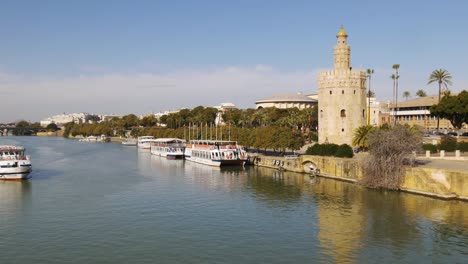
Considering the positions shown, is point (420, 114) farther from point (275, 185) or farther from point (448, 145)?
point (275, 185)

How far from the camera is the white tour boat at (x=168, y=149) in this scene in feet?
323

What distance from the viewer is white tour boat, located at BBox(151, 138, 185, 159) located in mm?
98488

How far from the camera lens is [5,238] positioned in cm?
3158

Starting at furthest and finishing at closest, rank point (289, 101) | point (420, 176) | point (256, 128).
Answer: point (289, 101) < point (256, 128) < point (420, 176)

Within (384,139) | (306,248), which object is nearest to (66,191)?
(306,248)

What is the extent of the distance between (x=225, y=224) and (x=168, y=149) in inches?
2630

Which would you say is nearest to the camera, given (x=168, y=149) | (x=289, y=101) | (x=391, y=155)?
(x=391, y=155)

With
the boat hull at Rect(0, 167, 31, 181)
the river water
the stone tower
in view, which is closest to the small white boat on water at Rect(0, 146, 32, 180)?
the boat hull at Rect(0, 167, 31, 181)

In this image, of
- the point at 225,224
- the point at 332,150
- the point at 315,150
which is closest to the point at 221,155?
the point at 315,150

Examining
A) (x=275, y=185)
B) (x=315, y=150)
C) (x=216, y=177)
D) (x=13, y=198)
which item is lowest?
(x=13, y=198)

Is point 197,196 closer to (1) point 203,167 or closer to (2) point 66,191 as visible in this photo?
(2) point 66,191

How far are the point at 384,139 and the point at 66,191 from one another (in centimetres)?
3482

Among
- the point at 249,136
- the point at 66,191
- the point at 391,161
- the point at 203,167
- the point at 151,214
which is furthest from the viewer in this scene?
the point at 249,136

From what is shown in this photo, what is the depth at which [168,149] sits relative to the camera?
332 ft
